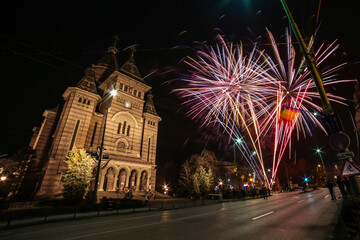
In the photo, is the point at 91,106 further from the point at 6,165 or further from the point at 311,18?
the point at 311,18

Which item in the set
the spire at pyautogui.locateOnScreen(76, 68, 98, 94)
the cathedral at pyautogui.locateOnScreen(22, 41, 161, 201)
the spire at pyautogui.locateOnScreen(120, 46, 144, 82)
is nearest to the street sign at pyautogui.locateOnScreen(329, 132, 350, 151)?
the cathedral at pyautogui.locateOnScreen(22, 41, 161, 201)

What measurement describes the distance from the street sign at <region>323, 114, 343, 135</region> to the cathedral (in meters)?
26.8

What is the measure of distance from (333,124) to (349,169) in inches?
56.2

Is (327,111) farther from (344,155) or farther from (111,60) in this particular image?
(111,60)

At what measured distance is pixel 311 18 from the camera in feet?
19.4

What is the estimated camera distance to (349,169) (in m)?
4.85

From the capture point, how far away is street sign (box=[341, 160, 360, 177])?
469cm

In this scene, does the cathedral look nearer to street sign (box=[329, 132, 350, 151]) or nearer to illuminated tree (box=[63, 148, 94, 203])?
illuminated tree (box=[63, 148, 94, 203])

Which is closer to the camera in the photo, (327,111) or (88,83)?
(327,111)

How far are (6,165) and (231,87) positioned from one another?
38625mm

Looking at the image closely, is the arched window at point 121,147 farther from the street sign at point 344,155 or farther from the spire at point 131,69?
the street sign at point 344,155

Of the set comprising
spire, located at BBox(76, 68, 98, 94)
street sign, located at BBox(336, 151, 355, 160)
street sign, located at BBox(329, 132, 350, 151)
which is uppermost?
spire, located at BBox(76, 68, 98, 94)

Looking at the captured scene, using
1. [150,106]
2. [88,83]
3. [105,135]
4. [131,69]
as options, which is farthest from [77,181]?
[131,69]

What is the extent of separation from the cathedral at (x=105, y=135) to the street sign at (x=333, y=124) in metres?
26.8
